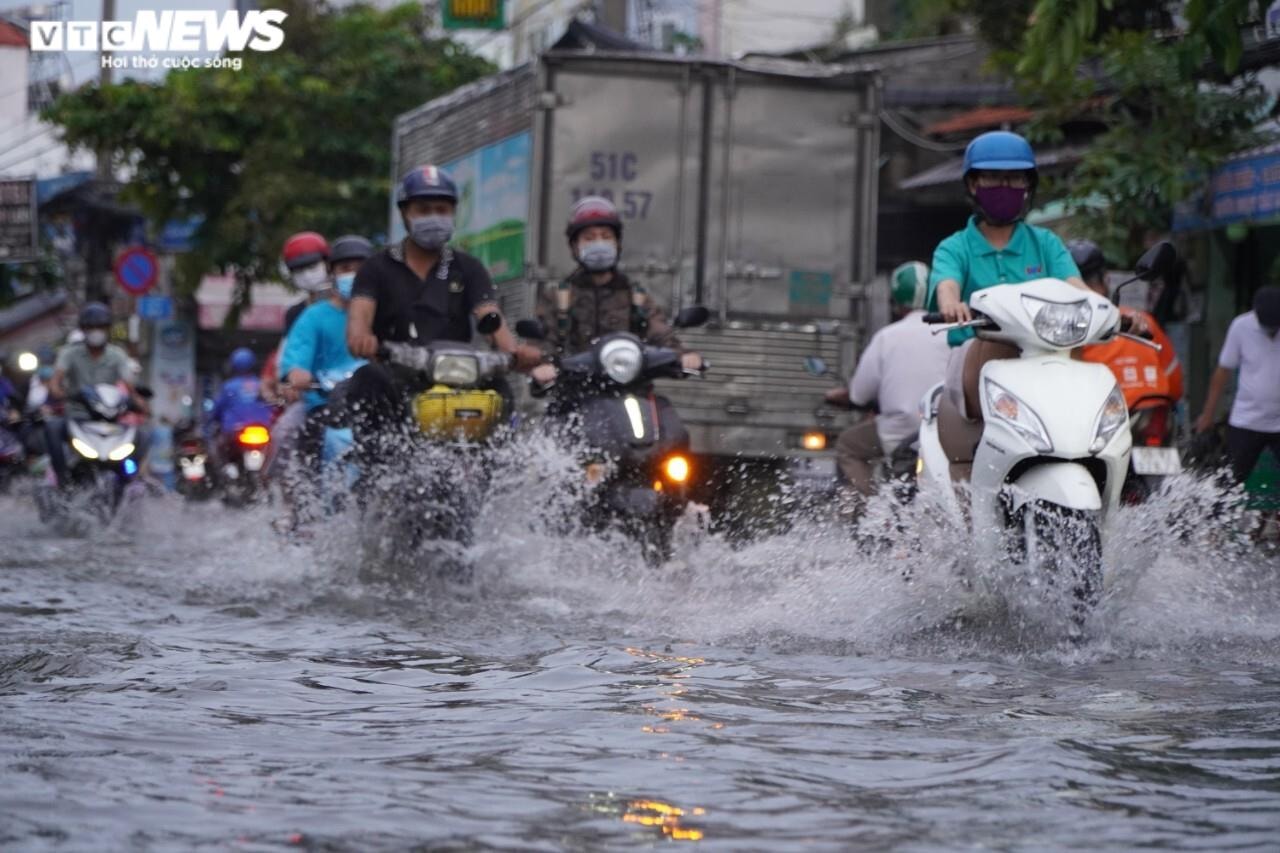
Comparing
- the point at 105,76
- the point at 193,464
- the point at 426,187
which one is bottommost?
the point at 193,464

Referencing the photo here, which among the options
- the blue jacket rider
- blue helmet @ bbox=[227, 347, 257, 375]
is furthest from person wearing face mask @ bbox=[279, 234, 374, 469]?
blue helmet @ bbox=[227, 347, 257, 375]

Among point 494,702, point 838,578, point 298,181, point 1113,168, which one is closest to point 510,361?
point 838,578

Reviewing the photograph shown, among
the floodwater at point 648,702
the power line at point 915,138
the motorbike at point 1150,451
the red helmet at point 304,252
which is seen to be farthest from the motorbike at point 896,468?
the power line at point 915,138

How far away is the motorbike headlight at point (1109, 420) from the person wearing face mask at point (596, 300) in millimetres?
3422

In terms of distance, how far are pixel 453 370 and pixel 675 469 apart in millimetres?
1007

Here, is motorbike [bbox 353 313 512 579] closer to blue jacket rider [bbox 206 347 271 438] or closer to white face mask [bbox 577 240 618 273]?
white face mask [bbox 577 240 618 273]

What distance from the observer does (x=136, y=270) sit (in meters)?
27.8

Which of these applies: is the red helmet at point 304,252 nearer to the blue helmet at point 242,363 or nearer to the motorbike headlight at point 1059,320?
the motorbike headlight at point 1059,320

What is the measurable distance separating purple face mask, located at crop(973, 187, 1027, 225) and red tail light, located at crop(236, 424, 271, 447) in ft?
31.7

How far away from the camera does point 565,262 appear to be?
14352 millimetres

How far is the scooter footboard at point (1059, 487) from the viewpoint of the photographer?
663 centimetres

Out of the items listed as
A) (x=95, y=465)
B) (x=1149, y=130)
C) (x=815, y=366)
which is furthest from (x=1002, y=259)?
(x=95, y=465)

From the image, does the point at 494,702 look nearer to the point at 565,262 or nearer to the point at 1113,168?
the point at 565,262

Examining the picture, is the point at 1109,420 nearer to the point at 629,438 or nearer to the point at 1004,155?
the point at 1004,155
